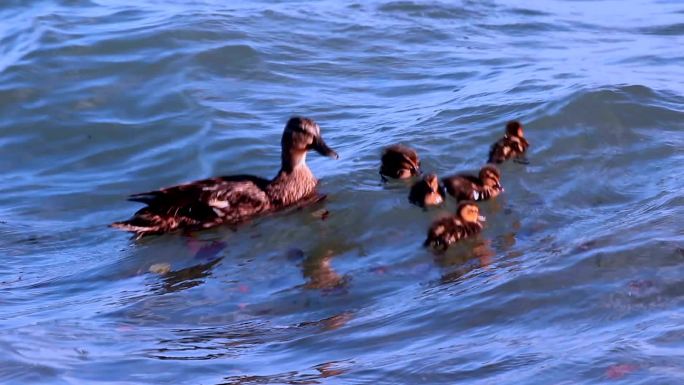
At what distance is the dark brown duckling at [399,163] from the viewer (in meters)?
9.38

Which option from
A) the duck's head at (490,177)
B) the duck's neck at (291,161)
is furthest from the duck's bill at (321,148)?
the duck's head at (490,177)

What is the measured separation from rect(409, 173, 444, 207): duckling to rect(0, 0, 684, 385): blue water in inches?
3.6

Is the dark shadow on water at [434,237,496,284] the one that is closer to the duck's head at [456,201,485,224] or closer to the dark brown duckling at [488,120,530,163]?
the duck's head at [456,201,485,224]

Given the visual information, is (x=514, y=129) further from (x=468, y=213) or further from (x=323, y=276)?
(x=323, y=276)

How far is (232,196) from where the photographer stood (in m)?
9.08

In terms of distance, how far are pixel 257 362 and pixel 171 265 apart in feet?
7.44

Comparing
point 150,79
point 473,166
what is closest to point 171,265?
point 473,166

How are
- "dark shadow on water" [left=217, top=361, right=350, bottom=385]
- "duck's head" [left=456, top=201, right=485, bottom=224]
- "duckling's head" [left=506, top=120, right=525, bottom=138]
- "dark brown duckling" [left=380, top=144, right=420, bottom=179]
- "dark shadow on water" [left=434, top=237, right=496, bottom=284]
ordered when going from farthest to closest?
"duckling's head" [left=506, top=120, right=525, bottom=138]
"dark brown duckling" [left=380, top=144, right=420, bottom=179]
"duck's head" [left=456, top=201, right=485, bottom=224]
"dark shadow on water" [left=434, top=237, right=496, bottom=284]
"dark shadow on water" [left=217, top=361, right=350, bottom=385]

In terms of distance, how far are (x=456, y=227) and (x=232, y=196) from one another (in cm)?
175

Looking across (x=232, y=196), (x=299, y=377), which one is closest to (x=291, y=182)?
(x=232, y=196)

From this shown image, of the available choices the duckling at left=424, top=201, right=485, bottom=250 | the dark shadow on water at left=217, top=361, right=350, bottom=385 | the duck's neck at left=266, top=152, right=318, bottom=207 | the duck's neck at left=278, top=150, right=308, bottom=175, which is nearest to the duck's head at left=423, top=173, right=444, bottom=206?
the duckling at left=424, top=201, right=485, bottom=250

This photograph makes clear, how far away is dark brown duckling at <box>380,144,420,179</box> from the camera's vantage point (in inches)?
369

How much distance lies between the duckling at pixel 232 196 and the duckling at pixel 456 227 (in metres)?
1.51

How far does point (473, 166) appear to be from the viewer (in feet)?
32.3
